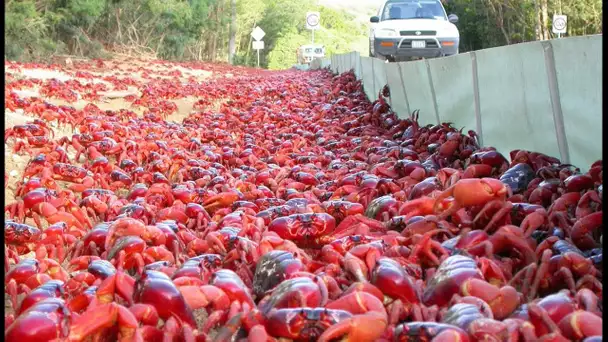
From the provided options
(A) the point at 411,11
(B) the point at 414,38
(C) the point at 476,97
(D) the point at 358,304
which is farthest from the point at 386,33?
(D) the point at 358,304

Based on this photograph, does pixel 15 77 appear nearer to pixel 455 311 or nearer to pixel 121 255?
pixel 121 255

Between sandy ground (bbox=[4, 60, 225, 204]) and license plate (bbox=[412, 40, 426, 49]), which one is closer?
sandy ground (bbox=[4, 60, 225, 204])

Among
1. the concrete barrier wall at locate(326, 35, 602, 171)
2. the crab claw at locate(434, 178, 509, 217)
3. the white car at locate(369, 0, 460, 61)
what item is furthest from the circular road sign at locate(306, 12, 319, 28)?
the crab claw at locate(434, 178, 509, 217)

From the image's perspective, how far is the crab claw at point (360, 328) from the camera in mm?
2078

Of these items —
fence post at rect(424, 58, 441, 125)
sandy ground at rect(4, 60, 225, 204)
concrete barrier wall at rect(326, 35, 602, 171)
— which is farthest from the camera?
fence post at rect(424, 58, 441, 125)

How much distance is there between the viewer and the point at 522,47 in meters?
5.88

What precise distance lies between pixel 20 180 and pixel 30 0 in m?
26.5

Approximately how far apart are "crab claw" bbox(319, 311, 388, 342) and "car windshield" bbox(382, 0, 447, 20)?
17035 millimetres

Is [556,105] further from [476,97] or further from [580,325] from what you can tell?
[580,325]

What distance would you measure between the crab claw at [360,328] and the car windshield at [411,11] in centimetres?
1704

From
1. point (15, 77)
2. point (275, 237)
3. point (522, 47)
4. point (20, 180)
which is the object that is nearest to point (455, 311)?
point (275, 237)

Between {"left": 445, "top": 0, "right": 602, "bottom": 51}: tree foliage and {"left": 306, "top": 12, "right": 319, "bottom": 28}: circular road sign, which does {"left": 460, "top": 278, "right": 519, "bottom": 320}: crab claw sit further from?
{"left": 306, "top": 12, "right": 319, "bottom": 28}: circular road sign

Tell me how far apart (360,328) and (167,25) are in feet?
148

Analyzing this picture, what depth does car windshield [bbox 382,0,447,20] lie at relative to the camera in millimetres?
18641
